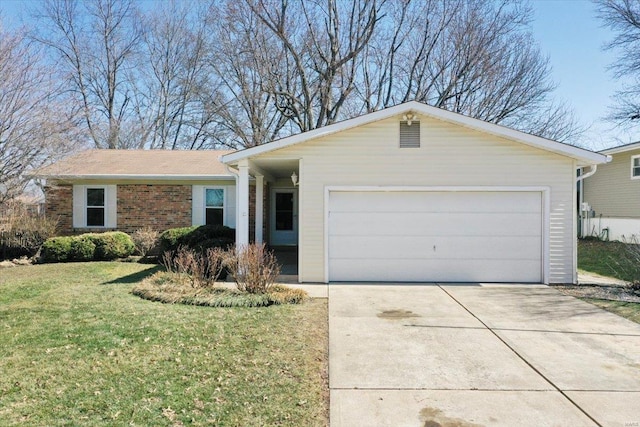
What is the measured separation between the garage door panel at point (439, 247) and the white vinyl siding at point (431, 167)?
380mm

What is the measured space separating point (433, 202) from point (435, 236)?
792 millimetres

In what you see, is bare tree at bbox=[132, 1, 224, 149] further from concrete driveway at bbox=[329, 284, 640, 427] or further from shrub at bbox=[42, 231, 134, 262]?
concrete driveway at bbox=[329, 284, 640, 427]

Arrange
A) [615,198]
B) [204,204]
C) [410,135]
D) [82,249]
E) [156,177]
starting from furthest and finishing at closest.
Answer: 1. [615,198]
2. [204,204]
3. [156,177]
4. [82,249]
5. [410,135]

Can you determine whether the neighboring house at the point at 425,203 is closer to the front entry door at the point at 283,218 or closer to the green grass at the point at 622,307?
the green grass at the point at 622,307

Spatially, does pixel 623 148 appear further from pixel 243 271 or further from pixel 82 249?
pixel 82 249

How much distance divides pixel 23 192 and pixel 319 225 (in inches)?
363

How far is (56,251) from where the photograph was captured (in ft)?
40.8

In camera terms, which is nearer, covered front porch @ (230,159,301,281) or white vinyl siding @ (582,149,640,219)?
covered front porch @ (230,159,301,281)

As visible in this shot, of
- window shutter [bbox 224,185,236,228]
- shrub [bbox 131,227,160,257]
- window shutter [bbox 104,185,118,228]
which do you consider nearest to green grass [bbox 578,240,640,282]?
window shutter [bbox 224,185,236,228]

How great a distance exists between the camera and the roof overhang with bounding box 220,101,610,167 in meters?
9.28

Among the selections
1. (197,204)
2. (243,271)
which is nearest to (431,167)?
(243,271)

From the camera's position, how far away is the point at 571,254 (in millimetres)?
9680

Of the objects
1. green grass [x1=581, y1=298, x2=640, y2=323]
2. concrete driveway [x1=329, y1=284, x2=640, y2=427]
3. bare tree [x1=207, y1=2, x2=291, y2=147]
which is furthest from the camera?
bare tree [x1=207, y1=2, x2=291, y2=147]

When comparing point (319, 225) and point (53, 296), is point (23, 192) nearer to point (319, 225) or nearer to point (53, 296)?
point (53, 296)
